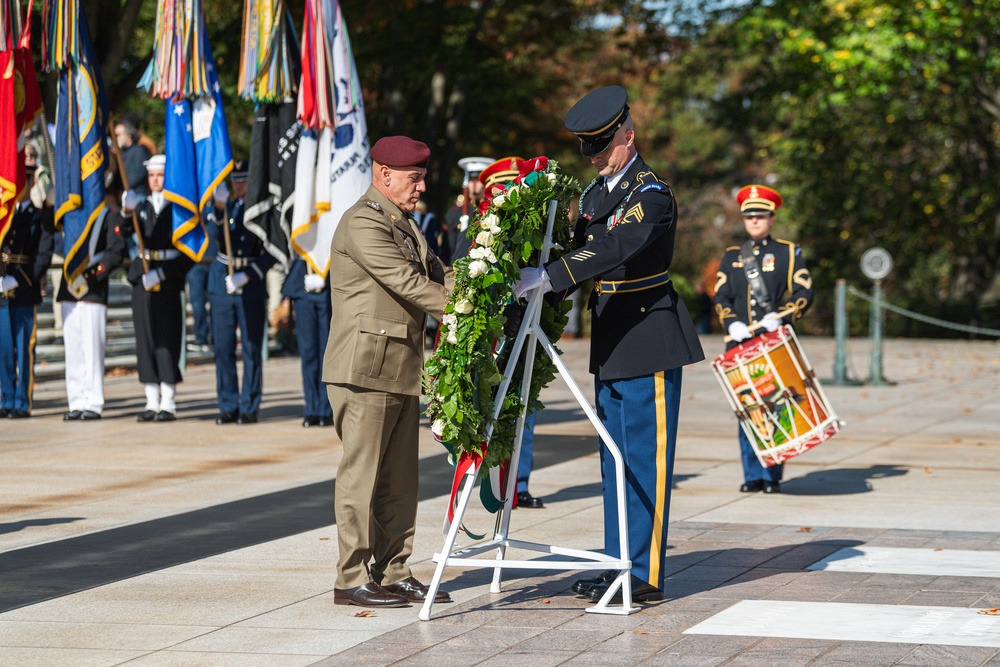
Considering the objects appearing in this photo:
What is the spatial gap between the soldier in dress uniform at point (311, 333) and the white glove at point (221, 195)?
0.92 meters

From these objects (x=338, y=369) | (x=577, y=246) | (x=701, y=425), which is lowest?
(x=701, y=425)

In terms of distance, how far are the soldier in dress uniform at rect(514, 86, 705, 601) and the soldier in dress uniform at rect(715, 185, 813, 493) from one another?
350 centimetres

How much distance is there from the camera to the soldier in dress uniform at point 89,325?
13.2 metres

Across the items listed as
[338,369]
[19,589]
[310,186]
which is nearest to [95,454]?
[310,186]

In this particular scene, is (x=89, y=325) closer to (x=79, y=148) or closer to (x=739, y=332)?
(x=79, y=148)

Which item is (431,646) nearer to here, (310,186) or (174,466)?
(174,466)

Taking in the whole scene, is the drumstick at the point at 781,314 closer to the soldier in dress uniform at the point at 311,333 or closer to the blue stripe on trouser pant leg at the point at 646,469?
the blue stripe on trouser pant leg at the point at 646,469

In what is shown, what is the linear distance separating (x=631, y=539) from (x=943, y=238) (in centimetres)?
2924

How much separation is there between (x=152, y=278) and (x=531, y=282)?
308 inches

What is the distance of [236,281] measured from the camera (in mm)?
13086

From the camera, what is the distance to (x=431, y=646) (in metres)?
5.46

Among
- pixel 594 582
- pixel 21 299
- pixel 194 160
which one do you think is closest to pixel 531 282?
pixel 594 582

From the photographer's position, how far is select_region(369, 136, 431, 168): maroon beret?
6.18 meters

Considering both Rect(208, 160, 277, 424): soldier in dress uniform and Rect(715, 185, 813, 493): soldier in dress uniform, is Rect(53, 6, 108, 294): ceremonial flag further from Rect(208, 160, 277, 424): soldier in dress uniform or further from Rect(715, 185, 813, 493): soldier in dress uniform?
Rect(715, 185, 813, 493): soldier in dress uniform
